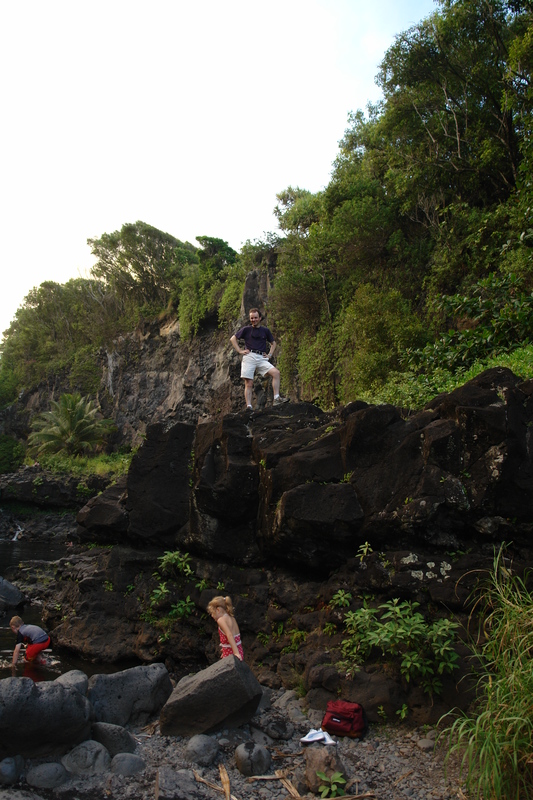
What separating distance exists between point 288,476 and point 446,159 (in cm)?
1254

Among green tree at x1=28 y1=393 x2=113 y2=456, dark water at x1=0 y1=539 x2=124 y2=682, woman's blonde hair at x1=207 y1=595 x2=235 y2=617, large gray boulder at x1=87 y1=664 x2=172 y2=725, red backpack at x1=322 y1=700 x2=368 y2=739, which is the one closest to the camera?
red backpack at x1=322 y1=700 x2=368 y2=739

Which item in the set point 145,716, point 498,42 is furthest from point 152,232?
point 145,716

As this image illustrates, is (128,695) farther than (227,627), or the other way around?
(227,627)

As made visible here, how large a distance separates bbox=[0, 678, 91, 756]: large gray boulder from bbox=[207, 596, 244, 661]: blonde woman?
1776 mm

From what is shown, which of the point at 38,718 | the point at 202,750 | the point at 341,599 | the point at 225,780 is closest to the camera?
the point at 225,780

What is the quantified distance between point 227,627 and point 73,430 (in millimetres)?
34642

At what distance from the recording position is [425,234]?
1794cm

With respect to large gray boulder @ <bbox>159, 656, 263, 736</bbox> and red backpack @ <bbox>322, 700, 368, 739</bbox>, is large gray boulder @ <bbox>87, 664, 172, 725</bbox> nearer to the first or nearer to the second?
large gray boulder @ <bbox>159, 656, 263, 736</bbox>

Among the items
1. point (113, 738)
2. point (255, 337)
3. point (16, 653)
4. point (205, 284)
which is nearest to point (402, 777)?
point (113, 738)

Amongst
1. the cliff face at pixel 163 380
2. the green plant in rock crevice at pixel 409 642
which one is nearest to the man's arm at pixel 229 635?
the green plant in rock crevice at pixel 409 642

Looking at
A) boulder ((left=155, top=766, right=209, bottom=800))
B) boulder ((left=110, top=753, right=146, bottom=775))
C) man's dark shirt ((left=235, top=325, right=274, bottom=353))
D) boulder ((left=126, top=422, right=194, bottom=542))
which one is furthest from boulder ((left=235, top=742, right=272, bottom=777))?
man's dark shirt ((left=235, top=325, right=274, bottom=353))

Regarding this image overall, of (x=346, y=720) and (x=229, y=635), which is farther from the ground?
(x=229, y=635)

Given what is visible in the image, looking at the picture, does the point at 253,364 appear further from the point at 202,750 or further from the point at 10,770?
the point at 10,770

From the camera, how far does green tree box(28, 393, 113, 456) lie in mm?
38969
